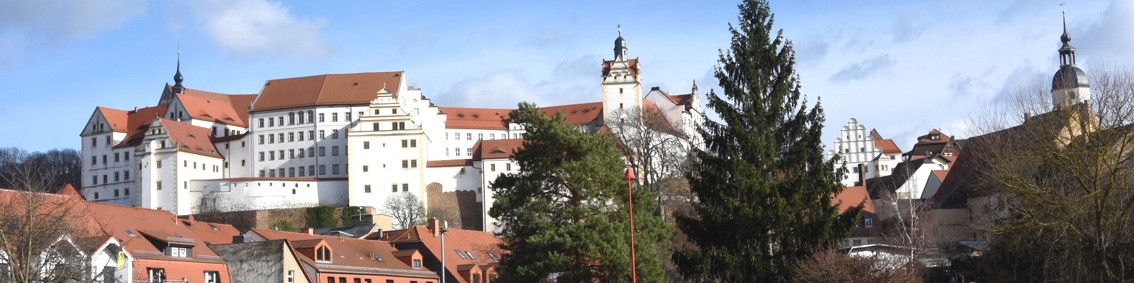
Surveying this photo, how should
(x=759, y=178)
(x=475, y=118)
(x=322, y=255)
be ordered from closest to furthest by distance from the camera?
(x=759, y=178) → (x=322, y=255) → (x=475, y=118)

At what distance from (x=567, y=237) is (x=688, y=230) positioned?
16.1ft

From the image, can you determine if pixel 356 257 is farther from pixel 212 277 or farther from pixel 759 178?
pixel 759 178

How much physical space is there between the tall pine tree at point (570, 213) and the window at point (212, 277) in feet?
34.5

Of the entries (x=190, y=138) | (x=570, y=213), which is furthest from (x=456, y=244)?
(x=190, y=138)

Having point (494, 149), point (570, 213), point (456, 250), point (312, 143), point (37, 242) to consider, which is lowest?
point (456, 250)

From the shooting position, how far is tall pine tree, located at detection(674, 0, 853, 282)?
30641mm

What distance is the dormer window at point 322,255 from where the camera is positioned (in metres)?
46.9

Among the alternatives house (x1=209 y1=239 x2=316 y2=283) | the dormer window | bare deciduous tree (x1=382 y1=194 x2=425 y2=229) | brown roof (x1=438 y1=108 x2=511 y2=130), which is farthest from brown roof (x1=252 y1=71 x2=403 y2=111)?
house (x1=209 y1=239 x2=316 y2=283)

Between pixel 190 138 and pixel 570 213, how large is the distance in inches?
3105

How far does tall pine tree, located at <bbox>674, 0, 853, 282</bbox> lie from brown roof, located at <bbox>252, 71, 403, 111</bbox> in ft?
272

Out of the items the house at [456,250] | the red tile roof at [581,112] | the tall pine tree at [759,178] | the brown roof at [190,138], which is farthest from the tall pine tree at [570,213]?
the red tile roof at [581,112]

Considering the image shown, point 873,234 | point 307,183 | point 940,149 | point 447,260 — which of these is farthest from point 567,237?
point 940,149

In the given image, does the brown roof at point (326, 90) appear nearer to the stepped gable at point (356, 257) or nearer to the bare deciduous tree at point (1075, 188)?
the stepped gable at point (356, 257)

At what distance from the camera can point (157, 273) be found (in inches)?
1673
